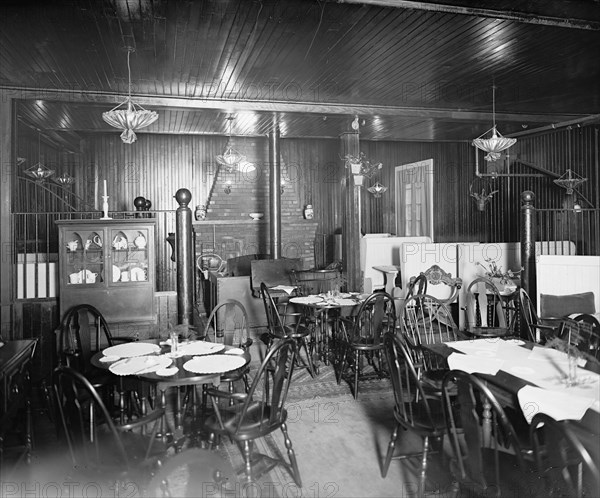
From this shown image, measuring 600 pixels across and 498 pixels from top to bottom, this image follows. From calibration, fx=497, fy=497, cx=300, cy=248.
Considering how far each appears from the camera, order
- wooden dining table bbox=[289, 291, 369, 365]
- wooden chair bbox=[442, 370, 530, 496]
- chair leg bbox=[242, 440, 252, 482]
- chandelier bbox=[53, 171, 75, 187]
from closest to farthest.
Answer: wooden chair bbox=[442, 370, 530, 496], chair leg bbox=[242, 440, 252, 482], wooden dining table bbox=[289, 291, 369, 365], chandelier bbox=[53, 171, 75, 187]

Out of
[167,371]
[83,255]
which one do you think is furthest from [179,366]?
[83,255]

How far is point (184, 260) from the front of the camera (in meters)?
5.49

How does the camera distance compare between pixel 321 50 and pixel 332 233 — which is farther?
pixel 332 233

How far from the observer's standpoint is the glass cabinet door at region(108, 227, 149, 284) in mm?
5371

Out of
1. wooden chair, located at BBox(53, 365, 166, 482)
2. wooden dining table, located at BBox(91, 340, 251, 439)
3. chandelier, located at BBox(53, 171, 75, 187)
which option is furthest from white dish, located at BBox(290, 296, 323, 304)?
chandelier, located at BBox(53, 171, 75, 187)

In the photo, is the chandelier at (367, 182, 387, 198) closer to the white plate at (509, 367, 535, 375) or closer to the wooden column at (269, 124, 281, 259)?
the wooden column at (269, 124, 281, 259)

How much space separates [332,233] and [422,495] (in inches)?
363

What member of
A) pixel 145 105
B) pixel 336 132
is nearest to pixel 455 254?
Result: pixel 336 132

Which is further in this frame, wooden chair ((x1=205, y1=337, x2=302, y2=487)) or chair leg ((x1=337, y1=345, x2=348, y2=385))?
chair leg ((x1=337, y1=345, x2=348, y2=385))

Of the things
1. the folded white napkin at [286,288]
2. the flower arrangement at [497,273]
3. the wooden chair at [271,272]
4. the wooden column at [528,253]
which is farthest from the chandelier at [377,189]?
the wooden column at [528,253]

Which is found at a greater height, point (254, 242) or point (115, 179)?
point (115, 179)

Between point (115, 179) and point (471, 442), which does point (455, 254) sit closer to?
point (471, 442)

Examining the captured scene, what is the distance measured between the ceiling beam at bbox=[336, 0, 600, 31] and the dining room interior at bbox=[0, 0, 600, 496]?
0.02 metres

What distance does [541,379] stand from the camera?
8.86 ft
